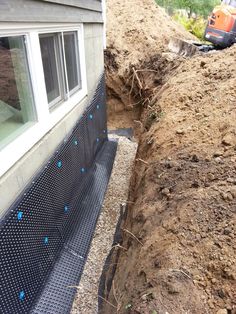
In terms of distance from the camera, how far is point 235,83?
3971 mm

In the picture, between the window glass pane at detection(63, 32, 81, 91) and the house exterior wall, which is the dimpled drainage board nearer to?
the window glass pane at detection(63, 32, 81, 91)

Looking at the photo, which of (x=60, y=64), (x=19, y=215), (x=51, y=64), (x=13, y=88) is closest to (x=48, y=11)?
(x=51, y=64)

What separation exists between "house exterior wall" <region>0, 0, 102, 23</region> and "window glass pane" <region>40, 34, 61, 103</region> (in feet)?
0.86

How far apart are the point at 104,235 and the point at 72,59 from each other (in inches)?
124

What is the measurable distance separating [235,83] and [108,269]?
3500mm

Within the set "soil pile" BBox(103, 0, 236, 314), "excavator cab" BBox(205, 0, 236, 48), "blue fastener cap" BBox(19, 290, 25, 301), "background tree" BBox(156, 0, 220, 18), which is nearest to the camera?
"soil pile" BBox(103, 0, 236, 314)

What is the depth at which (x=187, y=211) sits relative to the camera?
7.71 ft

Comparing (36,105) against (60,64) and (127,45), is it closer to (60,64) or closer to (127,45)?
(60,64)

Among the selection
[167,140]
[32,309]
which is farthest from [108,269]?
[167,140]

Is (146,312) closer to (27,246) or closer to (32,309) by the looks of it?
(27,246)

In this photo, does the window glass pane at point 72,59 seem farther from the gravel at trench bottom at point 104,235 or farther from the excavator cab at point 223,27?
the excavator cab at point 223,27

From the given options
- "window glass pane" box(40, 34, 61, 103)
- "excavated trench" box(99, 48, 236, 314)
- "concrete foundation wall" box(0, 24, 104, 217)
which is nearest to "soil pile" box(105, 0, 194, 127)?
"concrete foundation wall" box(0, 24, 104, 217)

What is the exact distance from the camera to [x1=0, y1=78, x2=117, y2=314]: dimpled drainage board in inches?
95.9

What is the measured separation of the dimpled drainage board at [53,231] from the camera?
2436 millimetres
